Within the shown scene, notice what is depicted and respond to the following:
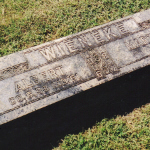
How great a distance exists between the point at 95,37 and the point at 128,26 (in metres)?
0.57

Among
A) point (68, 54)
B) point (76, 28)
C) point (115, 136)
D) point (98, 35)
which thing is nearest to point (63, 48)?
point (68, 54)

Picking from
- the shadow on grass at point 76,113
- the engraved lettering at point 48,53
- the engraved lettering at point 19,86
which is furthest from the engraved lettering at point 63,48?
the engraved lettering at point 19,86

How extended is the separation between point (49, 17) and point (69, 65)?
169 centimetres

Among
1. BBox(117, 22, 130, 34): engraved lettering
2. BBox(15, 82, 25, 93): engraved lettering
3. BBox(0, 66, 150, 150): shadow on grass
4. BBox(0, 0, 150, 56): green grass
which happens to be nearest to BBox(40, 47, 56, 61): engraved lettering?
BBox(15, 82, 25, 93): engraved lettering

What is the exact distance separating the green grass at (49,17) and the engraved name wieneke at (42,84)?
3.99 feet

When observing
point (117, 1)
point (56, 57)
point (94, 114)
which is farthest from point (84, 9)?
point (94, 114)

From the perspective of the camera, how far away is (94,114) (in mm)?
2990

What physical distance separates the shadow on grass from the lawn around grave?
126mm

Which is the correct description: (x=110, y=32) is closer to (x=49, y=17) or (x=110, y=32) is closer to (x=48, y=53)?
(x=48, y=53)

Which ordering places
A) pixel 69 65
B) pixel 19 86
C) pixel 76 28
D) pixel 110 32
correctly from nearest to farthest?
pixel 19 86
pixel 69 65
pixel 110 32
pixel 76 28

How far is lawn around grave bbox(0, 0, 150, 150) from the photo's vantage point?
2.75m

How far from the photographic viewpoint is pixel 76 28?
12.7 ft

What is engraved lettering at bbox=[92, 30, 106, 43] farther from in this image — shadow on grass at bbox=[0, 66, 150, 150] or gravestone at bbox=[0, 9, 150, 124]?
shadow on grass at bbox=[0, 66, 150, 150]

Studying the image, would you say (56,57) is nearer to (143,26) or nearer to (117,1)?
(143,26)
